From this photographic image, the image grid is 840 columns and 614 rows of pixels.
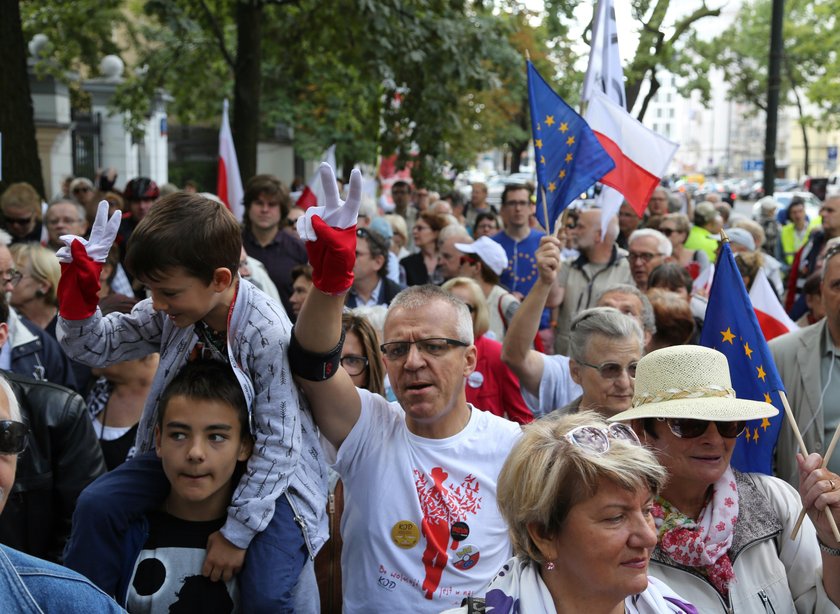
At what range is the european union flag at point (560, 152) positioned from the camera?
19.3 ft

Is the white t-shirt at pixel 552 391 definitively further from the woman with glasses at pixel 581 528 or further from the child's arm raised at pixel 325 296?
the woman with glasses at pixel 581 528

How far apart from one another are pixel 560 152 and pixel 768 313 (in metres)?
1.77

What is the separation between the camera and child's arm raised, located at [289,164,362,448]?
2.82 m

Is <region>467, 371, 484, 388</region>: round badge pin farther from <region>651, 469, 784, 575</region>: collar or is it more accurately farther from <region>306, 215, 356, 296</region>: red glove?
<region>306, 215, 356, 296</region>: red glove

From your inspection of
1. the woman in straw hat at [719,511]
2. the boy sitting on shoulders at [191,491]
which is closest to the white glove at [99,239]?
the boy sitting on shoulders at [191,491]

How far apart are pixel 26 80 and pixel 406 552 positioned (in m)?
9.93

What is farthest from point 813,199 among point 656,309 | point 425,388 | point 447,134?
point 425,388

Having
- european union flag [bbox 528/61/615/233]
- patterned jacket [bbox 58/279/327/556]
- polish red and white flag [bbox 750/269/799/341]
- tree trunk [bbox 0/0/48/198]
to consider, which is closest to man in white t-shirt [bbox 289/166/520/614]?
patterned jacket [bbox 58/279/327/556]

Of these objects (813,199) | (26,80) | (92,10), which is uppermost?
(92,10)

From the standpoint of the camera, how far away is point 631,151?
6.57m

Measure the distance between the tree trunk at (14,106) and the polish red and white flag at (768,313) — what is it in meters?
8.20

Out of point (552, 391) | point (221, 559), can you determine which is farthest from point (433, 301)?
point (552, 391)

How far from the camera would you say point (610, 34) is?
24.2 feet

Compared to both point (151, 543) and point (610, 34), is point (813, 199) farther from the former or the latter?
point (151, 543)
